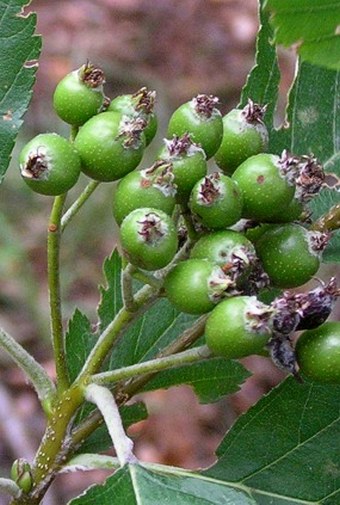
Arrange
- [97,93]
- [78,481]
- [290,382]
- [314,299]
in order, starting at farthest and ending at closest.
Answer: [78,481]
[290,382]
[97,93]
[314,299]

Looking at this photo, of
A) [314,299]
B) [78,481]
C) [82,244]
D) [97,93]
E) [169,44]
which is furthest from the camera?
[169,44]

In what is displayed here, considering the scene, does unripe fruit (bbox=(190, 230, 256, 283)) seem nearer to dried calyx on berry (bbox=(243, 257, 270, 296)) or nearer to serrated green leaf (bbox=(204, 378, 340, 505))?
dried calyx on berry (bbox=(243, 257, 270, 296))

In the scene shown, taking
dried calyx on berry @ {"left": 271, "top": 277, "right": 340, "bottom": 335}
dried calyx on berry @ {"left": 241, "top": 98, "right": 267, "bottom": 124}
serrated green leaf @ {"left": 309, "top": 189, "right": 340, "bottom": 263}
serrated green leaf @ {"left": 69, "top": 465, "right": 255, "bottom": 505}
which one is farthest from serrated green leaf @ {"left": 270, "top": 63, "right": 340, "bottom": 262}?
serrated green leaf @ {"left": 69, "top": 465, "right": 255, "bottom": 505}

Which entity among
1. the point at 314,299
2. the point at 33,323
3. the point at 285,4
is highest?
the point at 285,4

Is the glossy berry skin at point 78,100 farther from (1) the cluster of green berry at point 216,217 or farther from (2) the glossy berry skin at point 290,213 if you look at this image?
(2) the glossy berry skin at point 290,213

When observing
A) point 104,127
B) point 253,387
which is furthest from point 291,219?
point 253,387

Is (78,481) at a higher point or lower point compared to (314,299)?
lower

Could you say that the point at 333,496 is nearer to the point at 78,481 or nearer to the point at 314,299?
the point at 314,299
